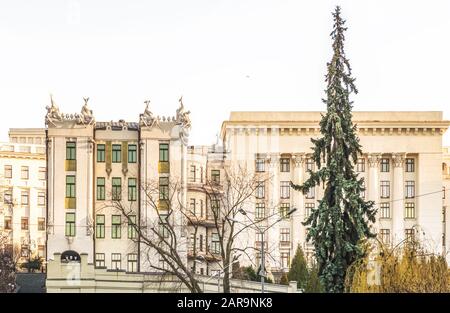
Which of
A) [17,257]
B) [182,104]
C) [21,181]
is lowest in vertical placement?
[17,257]

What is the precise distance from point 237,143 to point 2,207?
9515 mm

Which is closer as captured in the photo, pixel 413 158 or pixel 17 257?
pixel 17 257

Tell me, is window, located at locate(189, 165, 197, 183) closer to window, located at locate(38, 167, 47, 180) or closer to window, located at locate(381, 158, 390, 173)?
window, located at locate(38, 167, 47, 180)

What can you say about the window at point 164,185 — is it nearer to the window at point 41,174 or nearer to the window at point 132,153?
the window at point 132,153

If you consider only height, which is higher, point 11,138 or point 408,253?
point 11,138

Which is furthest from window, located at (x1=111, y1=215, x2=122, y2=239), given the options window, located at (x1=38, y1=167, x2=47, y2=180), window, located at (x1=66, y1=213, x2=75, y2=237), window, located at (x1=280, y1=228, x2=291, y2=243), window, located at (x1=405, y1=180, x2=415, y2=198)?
window, located at (x1=405, y1=180, x2=415, y2=198)

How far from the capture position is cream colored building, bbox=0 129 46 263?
37.8 meters

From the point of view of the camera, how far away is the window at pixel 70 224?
3388cm

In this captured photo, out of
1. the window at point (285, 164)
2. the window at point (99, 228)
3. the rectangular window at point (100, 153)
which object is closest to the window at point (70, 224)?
the window at point (99, 228)

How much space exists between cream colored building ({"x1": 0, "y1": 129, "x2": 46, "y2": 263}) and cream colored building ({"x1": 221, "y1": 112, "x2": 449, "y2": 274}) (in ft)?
23.3
